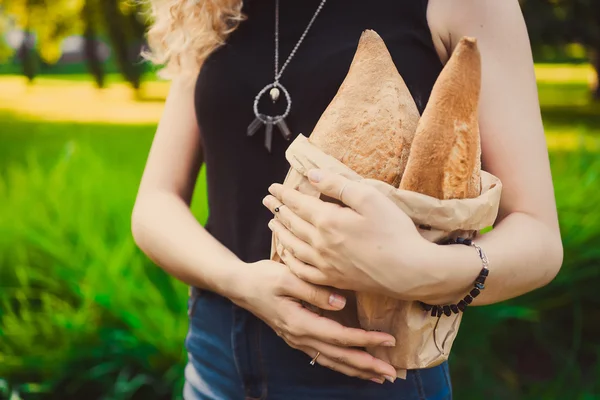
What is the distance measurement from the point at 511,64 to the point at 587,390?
246 cm

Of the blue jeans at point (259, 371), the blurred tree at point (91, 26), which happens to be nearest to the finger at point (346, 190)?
the blue jeans at point (259, 371)

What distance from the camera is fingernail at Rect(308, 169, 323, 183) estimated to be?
0.85 m

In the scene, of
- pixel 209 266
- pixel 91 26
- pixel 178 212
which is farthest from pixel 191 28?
pixel 91 26

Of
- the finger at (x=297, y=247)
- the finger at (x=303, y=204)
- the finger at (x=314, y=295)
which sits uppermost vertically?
the finger at (x=303, y=204)

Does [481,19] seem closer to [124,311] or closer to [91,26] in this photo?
[124,311]

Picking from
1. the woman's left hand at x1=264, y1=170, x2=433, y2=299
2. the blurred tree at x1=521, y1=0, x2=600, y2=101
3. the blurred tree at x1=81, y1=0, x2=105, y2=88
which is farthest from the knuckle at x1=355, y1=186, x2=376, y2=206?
the blurred tree at x1=81, y1=0, x2=105, y2=88

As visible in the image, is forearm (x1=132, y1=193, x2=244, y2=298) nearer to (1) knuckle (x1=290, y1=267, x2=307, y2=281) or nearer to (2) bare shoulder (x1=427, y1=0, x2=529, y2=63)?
(1) knuckle (x1=290, y1=267, x2=307, y2=281)

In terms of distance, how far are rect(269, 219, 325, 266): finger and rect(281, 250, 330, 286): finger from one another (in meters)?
0.01

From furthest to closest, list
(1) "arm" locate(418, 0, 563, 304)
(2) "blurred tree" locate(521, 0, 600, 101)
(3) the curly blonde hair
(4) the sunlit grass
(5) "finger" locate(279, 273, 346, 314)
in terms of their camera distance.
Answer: (4) the sunlit grass < (2) "blurred tree" locate(521, 0, 600, 101) < (3) the curly blonde hair < (1) "arm" locate(418, 0, 563, 304) < (5) "finger" locate(279, 273, 346, 314)

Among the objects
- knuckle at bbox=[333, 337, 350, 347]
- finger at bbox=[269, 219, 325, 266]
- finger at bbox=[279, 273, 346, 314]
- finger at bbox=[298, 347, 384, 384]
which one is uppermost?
finger at bbox=[269, 219, 325, 266]

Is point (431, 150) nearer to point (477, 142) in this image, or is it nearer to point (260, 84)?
point (477, 142)

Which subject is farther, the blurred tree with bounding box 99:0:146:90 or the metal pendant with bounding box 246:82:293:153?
the blurred tree with bounding box 99:0:146:90

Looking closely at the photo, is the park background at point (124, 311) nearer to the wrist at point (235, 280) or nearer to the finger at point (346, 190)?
the wrist at point (235, 280)

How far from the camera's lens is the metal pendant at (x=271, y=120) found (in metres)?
1.16
